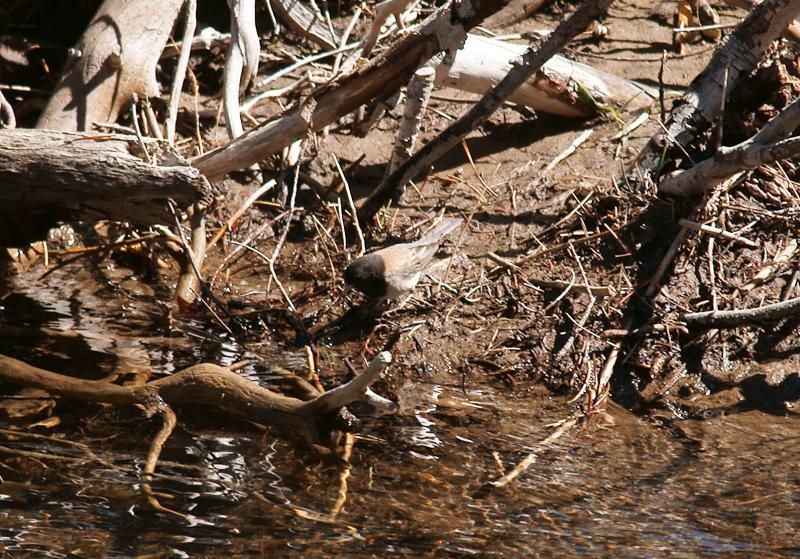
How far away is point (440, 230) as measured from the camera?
6191 mm

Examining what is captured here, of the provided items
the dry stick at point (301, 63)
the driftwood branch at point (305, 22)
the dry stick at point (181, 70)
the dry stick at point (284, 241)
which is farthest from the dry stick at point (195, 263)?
the driftwood branch at point (305, 22)

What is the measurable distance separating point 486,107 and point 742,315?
1895 millimetres

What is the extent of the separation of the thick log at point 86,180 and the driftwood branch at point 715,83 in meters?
3.02

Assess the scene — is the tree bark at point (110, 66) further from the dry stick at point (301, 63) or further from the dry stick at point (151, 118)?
the dry stick at point (301, 63)

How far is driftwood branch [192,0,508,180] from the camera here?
523 centimetres

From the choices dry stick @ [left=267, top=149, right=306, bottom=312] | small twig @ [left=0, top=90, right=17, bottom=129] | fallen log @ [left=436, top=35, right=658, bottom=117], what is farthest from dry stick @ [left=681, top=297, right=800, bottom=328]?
small twig @ [left=0, top=90, right=17, bottom=129]

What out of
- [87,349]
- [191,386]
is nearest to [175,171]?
A: [191,386]

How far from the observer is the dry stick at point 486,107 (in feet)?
17.7

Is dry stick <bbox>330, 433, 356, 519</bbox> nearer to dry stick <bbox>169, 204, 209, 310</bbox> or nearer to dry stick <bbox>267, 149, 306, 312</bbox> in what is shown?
dry stick <bbox>267, 149, 306, 312</bbox>

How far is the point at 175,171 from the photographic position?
14.7 feet

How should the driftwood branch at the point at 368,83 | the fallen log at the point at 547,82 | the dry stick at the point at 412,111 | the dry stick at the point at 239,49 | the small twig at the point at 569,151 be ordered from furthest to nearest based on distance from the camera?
the small twig at the point at 569,151 → the fallen log at the point at 547,82 → the dry stick at the point at 239,49 → the dry stick at the point at 412,111 → the driftwood branch at the point at 368,83

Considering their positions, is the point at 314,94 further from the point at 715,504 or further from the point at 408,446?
the point at 715,504

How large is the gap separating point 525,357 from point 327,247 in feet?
→ 5.22

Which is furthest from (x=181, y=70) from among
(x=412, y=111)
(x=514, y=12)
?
(x=514, y=12)
